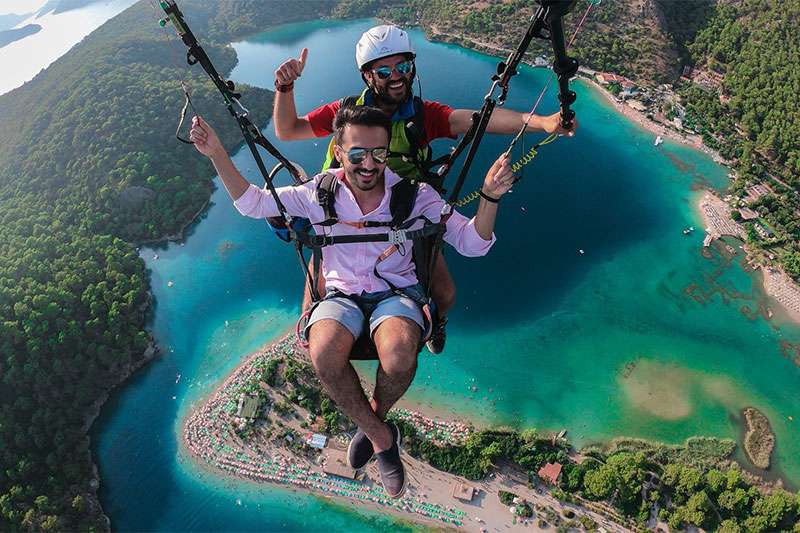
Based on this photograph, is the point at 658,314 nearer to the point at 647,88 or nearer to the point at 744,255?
the point at 744,255

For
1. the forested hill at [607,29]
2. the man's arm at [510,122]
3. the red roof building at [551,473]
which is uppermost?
the man's arm at [510,122]

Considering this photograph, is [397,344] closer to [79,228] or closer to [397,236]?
Answer: [397,236]

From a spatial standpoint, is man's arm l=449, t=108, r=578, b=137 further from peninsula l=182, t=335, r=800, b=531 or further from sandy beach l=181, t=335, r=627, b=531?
sandy beach l=181, t=335, r=627, b=531

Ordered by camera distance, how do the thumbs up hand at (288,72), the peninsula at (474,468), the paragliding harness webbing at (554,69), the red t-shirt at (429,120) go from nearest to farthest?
the paragliding harness webbing at (554,69) < the thumbs up hand at (288,72) < the red t-shirt at (429,120) < the peninsula at (474,468)

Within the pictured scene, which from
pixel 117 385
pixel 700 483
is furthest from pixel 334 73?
pixel 700 483

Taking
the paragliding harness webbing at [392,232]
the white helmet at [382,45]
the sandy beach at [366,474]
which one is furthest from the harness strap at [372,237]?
the sandy beach at [366,474]

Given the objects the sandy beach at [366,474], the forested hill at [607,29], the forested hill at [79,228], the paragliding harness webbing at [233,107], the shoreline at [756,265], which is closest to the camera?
the paragliding harness webbing at [233,107]

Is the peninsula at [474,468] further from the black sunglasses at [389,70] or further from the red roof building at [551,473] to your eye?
the black sunglasses at [389,70]
